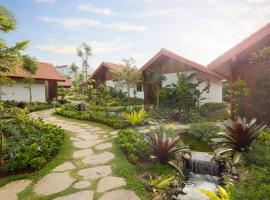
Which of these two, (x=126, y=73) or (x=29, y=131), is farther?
(x=126, y=73)

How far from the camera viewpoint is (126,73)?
1608 centimetres

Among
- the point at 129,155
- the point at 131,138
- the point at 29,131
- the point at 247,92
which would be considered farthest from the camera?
the point at 247,92

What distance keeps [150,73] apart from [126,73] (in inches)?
75.5

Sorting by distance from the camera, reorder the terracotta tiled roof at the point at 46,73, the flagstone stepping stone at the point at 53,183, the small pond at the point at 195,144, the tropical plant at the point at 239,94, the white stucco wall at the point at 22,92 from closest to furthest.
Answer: the flagstone stepping stone at the point at 53,183 → the small pond at the point at 195,144 → the tropical plant at the point at 239,94 → the white stucco wall at the point at 22,92 → the terracotta tiled roof at the point at 46,73

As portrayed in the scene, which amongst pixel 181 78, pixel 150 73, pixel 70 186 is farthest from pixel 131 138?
pixel 150 73

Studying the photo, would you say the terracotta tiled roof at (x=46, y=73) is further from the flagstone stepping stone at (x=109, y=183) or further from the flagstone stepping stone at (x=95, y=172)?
the flagstone stepping stone at (x=109, y=183)

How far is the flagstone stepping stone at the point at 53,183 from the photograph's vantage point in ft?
13.2

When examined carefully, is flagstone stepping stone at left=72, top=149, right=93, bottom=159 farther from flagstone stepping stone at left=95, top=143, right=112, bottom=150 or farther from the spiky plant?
the spiky plant

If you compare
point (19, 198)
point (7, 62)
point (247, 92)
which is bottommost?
point (19, 198)

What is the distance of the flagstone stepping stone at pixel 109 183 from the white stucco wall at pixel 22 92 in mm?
16466

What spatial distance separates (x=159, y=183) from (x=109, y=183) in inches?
41.0

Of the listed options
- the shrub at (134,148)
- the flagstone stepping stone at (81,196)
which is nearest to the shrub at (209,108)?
the shrub at (134,148)

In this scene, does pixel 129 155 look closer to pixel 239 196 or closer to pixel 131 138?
pixel 131 138

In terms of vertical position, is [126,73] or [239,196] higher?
[126,73]
